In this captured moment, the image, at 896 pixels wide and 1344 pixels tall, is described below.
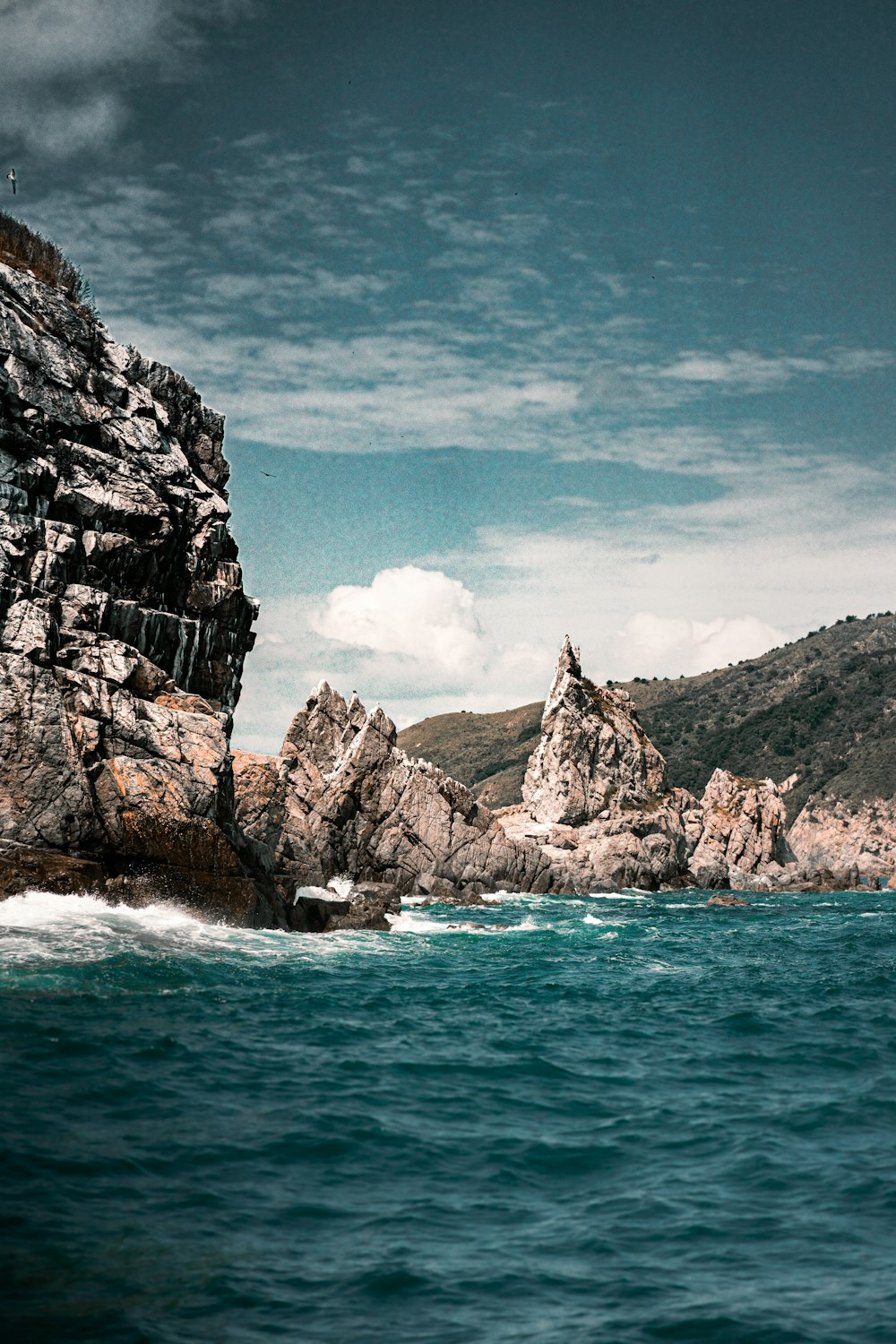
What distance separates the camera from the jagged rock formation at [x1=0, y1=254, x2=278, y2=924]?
35.3 metres

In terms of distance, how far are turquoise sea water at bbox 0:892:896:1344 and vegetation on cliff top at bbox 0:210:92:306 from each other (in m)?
32.7

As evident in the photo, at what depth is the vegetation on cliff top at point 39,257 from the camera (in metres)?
49.5

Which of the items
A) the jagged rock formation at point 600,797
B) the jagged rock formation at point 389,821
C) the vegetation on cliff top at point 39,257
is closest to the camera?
the vegetation on cliff top at point 39,257

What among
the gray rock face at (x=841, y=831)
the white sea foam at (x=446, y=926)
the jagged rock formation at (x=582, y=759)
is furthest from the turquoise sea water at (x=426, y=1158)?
the gray rock face at (x=841, y=831)

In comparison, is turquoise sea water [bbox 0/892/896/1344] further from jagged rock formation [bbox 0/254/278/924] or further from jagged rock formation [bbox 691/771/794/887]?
jagged rock formation [bbox 691/771/794/887]

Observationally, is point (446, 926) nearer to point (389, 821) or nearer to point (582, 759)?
point (389, 821)

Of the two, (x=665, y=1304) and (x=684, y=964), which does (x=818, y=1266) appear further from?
(x=684, y=964)

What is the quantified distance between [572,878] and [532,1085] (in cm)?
7465

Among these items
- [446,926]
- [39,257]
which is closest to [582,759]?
[446,926]

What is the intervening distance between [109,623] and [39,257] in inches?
797

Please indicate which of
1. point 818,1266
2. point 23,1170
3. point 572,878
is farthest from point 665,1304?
point 572,878

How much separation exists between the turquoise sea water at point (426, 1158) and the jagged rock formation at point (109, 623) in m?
6.35

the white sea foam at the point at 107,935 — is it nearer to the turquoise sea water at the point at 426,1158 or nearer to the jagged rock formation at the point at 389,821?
the turquoise sea water at the point at 426,1158

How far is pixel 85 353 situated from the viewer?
46531 mm
